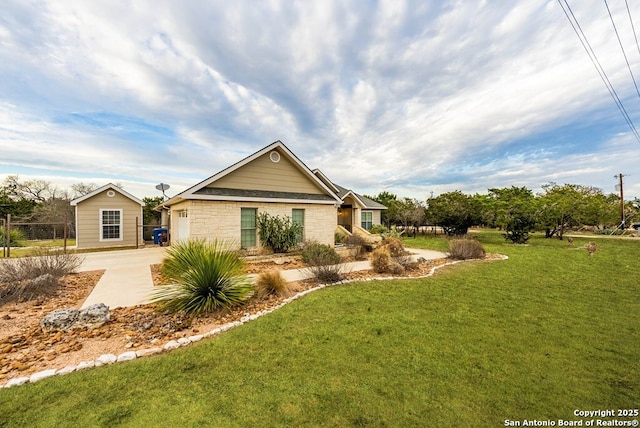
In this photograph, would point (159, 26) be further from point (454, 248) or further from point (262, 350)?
point (454, 248)

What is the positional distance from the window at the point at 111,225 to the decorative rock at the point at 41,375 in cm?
1674

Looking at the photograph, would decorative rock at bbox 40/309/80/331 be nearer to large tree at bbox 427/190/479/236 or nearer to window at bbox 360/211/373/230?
window at bbox 360/211/373/230

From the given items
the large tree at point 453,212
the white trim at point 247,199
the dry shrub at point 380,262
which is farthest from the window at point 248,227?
the large tree at point 453,212

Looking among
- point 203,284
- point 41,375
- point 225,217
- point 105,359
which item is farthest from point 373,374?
point 225,217

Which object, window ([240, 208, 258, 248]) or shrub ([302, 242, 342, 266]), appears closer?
shrub ([302, 242, 342, 266])

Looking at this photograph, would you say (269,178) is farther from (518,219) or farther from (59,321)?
Answer: (518,219)

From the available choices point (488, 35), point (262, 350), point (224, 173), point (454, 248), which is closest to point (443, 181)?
point (454, 248)

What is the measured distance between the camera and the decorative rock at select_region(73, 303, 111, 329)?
459 centimetres

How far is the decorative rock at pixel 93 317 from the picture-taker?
459 cm

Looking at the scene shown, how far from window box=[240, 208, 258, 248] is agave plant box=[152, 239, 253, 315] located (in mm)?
6102

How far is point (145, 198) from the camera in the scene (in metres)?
24.0

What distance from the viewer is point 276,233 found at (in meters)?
12.5

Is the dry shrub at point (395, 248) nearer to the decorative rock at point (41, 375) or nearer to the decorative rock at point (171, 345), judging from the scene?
the decorative rock at point (171, 345)

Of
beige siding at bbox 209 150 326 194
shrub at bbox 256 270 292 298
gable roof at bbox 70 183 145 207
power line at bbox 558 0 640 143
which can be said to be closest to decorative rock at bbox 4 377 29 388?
shrub at bbox 256 270 292 298
